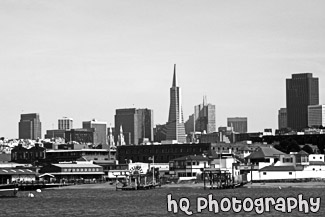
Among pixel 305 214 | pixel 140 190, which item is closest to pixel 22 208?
pixel 305 214

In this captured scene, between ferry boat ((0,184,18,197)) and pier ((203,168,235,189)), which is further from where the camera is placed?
pier ((203,168,235,189))

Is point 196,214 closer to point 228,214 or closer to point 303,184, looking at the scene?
point 228,214

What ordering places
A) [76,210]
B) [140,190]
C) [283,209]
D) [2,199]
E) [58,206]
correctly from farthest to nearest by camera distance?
[140,190] → [2,199] → [58,206] → [76,210] → [283,209]

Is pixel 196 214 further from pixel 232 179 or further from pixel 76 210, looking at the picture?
Result: pixel 232 179

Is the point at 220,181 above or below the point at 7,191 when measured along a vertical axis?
above

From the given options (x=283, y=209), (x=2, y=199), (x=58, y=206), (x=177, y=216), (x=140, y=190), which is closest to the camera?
(x=177, y=216)

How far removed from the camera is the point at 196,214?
10225 cm

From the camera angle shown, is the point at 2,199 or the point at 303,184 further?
the point at 303,184

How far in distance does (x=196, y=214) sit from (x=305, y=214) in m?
11.5

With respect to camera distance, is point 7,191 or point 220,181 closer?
point 7,191

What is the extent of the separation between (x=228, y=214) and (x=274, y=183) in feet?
324

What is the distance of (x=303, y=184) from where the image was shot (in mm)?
191750

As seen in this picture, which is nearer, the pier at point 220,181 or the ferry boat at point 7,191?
the ferry boat at point 7,191

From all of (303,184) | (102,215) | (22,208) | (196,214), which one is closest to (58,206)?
(22,208)
